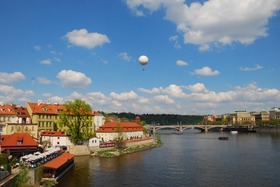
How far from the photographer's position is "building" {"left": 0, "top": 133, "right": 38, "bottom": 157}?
68.9 meters

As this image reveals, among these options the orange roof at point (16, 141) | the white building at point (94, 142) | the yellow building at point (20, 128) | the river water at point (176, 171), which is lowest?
the river water at point (176, 171)

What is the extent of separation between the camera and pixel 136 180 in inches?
2232

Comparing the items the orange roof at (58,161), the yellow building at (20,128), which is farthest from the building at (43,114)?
the orange roof at (58,161)

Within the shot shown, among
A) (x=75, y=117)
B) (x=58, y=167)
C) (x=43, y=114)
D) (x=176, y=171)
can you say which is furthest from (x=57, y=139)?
(x=176, y=171)

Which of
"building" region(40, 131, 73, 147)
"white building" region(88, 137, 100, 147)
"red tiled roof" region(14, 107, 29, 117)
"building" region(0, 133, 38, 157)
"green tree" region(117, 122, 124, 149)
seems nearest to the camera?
"building" region(0, 133, 38, 157)

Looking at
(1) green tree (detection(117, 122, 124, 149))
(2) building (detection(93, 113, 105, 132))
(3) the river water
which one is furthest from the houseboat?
(2) building (detection(93, 113, 105, 132))

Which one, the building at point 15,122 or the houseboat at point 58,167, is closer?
the houseboat at point 58,167

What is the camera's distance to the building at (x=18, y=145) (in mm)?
68938

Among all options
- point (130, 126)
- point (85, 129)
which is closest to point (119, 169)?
point (85, 129)

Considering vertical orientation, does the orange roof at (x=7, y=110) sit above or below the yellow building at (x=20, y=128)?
above

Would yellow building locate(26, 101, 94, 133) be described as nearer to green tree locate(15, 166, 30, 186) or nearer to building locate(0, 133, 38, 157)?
building locate(0, 133, 38, 157)

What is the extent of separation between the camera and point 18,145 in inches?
2766

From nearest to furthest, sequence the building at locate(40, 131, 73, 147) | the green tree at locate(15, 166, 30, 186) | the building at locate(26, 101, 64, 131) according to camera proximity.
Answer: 1. the green tree at locate(15, 166, 30, 186)
2. the building at locate(40, 131, 73, 147)
3. the building at locate(26, 101, 64, 131)

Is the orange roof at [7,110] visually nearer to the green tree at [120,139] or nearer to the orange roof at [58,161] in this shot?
the orange roof at [58,161]
